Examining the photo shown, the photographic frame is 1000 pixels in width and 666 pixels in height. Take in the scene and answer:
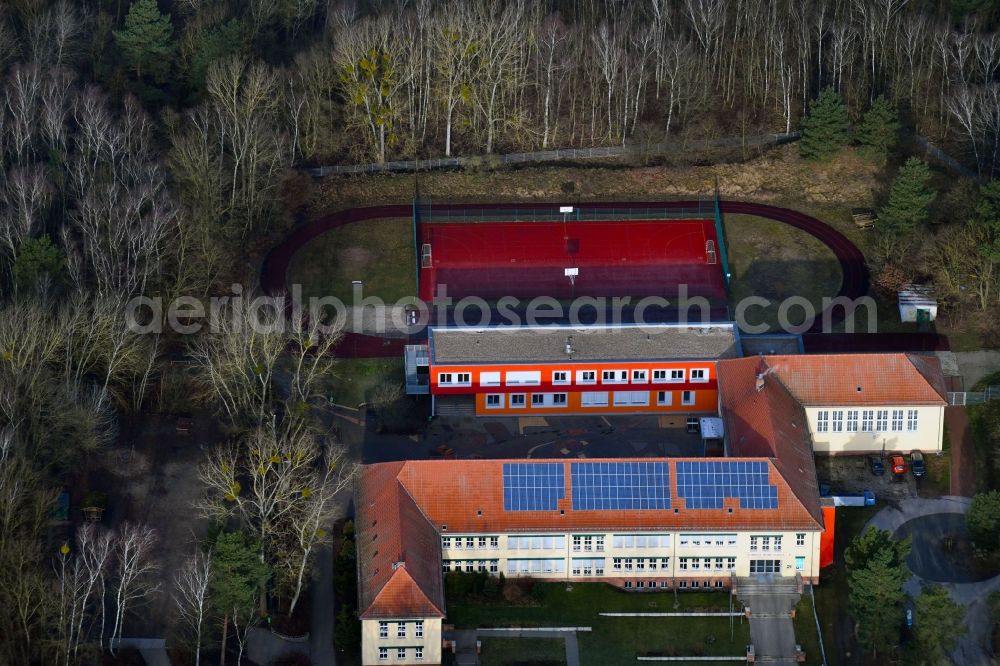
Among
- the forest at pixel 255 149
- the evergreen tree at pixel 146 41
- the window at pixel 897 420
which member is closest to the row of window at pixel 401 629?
the forest at pixel 255 149

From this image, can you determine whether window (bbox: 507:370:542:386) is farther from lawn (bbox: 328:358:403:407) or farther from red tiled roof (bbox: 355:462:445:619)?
red tiled roof (bbox: 355:462:445:619)

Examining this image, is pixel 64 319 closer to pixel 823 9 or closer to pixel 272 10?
pixel 272 10

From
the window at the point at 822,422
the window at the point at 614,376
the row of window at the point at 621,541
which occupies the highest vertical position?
the window at the point at 614,376

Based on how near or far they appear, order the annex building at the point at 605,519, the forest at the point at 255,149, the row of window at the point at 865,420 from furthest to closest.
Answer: the row of window at the point at 865,420 < the annex building at the point at 605,519 < the forest at the point at 255,149

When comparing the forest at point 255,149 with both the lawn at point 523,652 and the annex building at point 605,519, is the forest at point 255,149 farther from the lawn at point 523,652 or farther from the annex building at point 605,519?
the lawn at point 523,652

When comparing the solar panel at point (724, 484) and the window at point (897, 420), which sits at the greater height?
the window at point (897, 420)

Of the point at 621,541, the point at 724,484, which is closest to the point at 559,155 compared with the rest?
the point at 724,484

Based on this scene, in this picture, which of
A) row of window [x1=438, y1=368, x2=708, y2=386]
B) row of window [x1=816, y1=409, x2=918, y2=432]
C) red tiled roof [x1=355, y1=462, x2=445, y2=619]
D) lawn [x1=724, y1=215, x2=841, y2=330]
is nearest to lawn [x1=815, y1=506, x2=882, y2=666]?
row of window [x1=816, y1=409, x2=918, y2=432]
